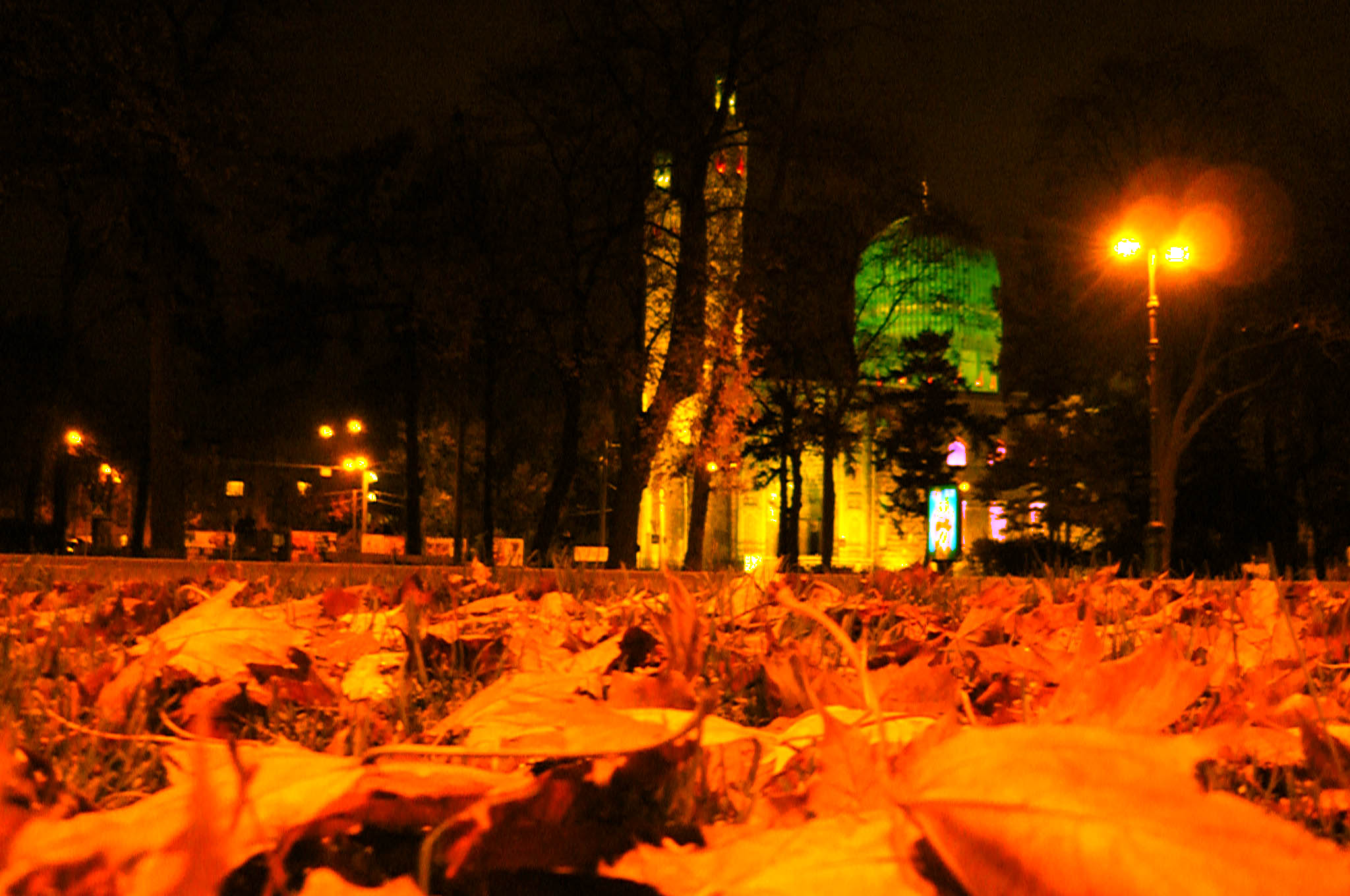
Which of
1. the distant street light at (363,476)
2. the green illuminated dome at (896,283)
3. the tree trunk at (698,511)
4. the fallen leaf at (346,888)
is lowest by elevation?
the fallen leaf at (346,888)

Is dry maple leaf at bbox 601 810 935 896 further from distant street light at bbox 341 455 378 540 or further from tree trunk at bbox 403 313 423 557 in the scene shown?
distant street light at bbox 341 455 378 540

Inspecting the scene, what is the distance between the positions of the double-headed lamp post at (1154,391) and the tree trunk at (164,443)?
46.4 ft

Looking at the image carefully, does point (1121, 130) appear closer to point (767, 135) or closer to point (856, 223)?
point (856, 223)

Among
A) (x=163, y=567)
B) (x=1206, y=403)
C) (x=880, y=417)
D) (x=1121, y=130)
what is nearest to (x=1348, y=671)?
(x=163, y=567)

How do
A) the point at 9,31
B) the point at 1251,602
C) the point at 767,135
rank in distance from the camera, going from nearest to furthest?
the point at 1251,602
the point at 9,31
the point at 767,135

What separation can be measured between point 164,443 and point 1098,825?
17671 mm

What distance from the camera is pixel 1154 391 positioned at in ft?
62.5

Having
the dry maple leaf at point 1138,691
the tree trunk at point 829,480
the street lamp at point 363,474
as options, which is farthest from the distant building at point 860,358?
the street lamp at point 363,474

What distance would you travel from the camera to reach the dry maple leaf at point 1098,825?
506 millimetres

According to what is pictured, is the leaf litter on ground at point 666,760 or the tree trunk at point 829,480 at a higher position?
the tree trunk at point 829,480

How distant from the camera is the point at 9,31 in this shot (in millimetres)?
13383

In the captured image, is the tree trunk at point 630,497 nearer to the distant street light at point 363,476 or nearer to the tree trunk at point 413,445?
the tree trunk at point 413,445

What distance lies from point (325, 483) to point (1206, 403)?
4931cm

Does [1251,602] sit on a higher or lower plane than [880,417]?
lower
